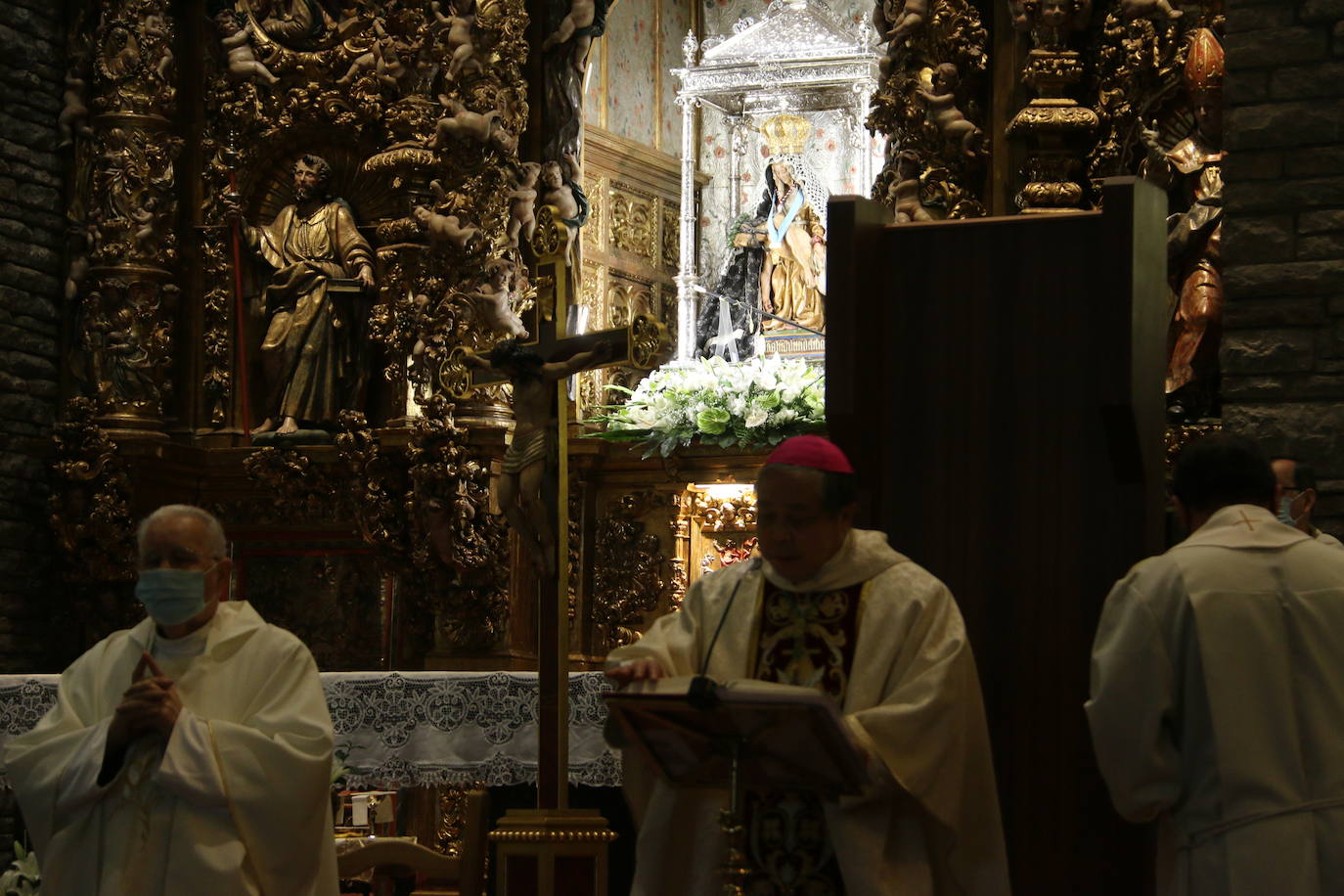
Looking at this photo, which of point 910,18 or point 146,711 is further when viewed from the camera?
point 910,18

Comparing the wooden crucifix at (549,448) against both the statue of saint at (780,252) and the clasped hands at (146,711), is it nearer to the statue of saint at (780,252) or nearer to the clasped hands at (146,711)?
the clasped hands at (146,711)

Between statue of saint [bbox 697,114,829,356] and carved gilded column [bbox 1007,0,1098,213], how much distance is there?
3.83 meters

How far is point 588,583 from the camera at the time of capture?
1029cm

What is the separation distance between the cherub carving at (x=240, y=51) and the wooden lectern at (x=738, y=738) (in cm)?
772

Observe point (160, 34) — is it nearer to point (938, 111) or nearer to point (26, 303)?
point (26, 303)

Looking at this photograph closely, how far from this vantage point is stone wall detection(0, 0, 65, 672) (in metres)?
10.4

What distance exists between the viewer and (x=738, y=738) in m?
3.75

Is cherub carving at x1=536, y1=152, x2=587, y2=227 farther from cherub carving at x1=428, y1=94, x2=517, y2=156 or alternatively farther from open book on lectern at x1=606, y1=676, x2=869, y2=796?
open book on lectern at x1=606, y1=676, x2=869, y2=796

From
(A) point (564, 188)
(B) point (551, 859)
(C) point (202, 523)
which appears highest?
(A) point (564, 188)

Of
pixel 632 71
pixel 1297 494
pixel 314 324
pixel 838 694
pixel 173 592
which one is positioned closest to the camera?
pixel 838 694

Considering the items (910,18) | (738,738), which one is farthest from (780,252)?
(738,738)

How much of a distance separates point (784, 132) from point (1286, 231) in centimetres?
694

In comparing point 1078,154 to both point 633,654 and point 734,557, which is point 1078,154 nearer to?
point 734,557

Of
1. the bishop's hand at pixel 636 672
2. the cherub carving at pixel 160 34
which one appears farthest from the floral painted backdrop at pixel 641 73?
the bishop's hand at pixel 636 672
